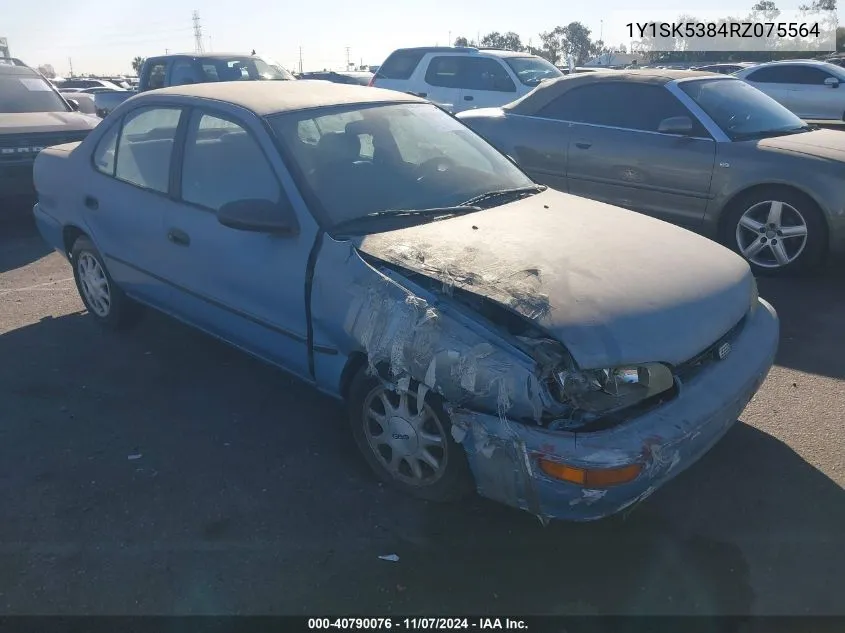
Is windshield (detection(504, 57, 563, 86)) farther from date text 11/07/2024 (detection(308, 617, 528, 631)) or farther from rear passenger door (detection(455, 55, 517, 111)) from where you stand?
date text 11/07/2024 (detection(308, 617, 528, 631))

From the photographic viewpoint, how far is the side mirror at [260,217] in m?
3.20

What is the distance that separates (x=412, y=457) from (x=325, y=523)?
1.49ft

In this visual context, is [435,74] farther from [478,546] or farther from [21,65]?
[478,546]

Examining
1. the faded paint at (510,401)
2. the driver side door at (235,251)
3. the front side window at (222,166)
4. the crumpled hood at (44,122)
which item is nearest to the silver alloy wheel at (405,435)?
the faded paint at (510,401)

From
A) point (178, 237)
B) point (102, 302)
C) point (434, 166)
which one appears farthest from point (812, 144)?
point (102, 302)

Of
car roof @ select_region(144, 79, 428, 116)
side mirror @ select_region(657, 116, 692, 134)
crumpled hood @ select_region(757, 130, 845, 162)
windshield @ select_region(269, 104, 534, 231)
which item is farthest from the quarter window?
crumpled hood @ select_region(757, 130, 845, 162)

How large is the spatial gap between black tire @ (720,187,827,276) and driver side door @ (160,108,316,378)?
4.05 metres

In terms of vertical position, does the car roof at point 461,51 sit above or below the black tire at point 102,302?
above

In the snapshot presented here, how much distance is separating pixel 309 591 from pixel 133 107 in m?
3.25

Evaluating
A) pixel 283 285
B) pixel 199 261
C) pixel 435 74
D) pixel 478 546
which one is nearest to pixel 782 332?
pixel 478 546

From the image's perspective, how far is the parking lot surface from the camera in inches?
102

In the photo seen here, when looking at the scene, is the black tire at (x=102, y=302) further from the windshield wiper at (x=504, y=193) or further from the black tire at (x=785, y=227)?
the black tire at (x=785, y=227)

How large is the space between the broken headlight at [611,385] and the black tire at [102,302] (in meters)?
3.32

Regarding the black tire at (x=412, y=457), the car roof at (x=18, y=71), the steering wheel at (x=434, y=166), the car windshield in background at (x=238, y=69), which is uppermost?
the car roof at (x=18, y=71)
